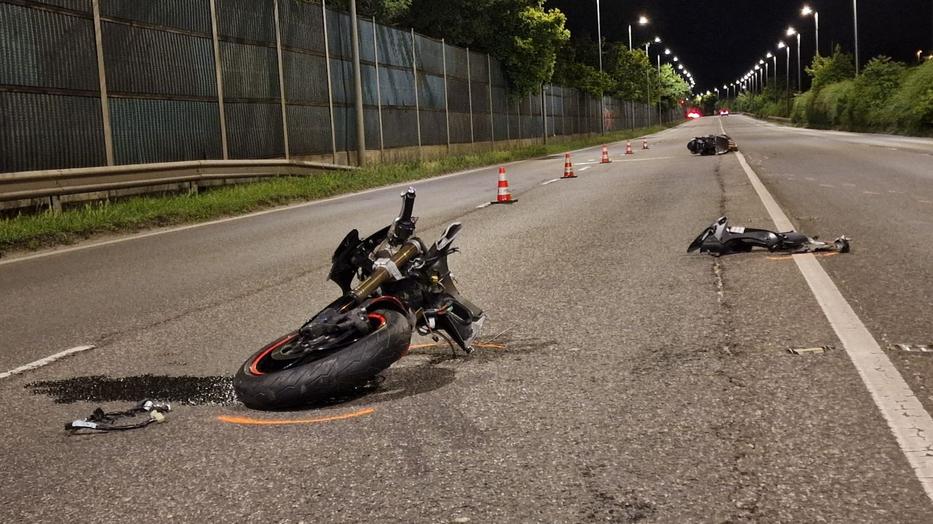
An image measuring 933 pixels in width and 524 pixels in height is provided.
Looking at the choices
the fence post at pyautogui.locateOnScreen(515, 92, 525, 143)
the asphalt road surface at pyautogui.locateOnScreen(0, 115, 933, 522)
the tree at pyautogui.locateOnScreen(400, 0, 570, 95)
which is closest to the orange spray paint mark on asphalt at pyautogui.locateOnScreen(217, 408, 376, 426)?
the asphalt road surface at pyautogui.locateOnScreen(0, 115, 933, 522)

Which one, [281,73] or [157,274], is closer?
[157,274]

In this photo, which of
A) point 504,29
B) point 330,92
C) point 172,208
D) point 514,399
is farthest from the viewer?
point 504,29

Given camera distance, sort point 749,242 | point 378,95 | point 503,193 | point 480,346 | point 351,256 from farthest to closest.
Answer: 1. point 378,95
2. point 503,193
3. point 749,242
4. point 480,346
5. point 351,256

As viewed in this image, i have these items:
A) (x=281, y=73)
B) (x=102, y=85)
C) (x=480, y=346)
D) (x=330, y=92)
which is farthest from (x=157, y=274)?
(x=330, y=92)

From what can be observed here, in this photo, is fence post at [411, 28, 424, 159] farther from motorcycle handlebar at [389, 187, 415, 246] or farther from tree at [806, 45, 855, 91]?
tree at [806, 45, 855, 91]

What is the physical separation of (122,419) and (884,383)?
360 cm

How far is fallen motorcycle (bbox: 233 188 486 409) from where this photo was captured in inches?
169

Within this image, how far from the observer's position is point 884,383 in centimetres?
438

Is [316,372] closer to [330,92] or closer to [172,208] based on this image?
[172,208]

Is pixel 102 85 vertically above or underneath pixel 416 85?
underneath

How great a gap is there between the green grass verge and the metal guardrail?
0.96 ft

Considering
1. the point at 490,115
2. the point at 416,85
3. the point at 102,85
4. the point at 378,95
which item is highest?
the point at 416,85

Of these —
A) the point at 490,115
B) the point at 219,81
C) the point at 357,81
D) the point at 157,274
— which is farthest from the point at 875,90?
A: the point at 157,274

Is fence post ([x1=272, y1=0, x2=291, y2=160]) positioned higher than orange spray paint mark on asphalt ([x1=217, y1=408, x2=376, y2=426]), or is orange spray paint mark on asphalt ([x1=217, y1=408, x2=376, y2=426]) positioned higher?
fence post ([x1=272, y1=0, x2=291, y2=160])
